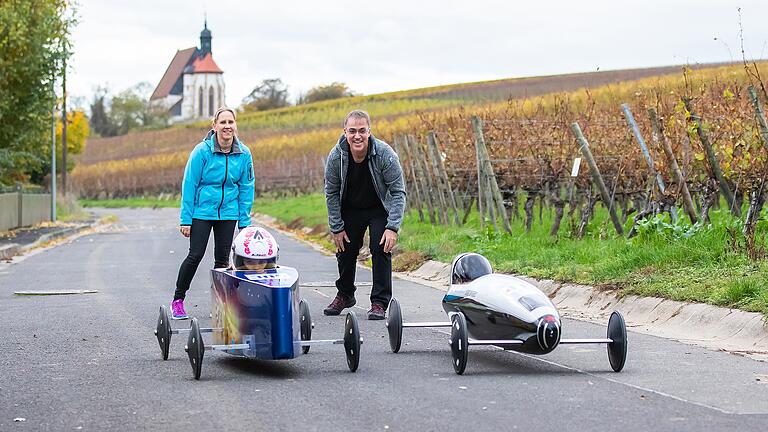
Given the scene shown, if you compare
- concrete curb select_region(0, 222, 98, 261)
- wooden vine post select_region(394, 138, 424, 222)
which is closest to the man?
concrete curb select_region(0, 222, 98, 261)

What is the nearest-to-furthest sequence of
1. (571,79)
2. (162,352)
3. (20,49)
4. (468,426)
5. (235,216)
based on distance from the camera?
1. (468,426)
2. (162,352)
3. (235,216)
4. (20,49)
5. (571,79)

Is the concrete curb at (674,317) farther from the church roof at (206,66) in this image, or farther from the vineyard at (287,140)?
the church roof at (206,66)

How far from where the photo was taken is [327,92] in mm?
162250

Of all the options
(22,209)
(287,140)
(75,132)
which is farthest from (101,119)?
(22,209)

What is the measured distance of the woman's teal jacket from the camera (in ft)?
39.5

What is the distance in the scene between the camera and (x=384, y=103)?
113750 millimetres

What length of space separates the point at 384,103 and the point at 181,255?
8901cm

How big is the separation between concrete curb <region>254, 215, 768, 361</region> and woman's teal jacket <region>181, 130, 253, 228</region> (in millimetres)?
→ 3621

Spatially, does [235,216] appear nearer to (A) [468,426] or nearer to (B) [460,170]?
(A) [468,426]

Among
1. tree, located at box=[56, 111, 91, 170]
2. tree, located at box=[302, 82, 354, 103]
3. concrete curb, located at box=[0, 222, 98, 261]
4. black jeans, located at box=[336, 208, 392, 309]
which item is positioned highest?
tree, located at box=[302, 82, 354, 103]

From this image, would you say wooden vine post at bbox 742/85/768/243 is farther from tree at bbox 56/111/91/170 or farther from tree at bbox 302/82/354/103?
tree at bbox 302/82/354/103

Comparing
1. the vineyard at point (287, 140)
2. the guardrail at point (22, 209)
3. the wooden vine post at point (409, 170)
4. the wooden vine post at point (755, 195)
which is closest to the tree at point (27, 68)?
the guardrail at point (22, 209)

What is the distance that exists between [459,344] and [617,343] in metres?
1.14

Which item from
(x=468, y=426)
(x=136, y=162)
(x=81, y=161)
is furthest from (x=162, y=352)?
(x=81, y=161)
